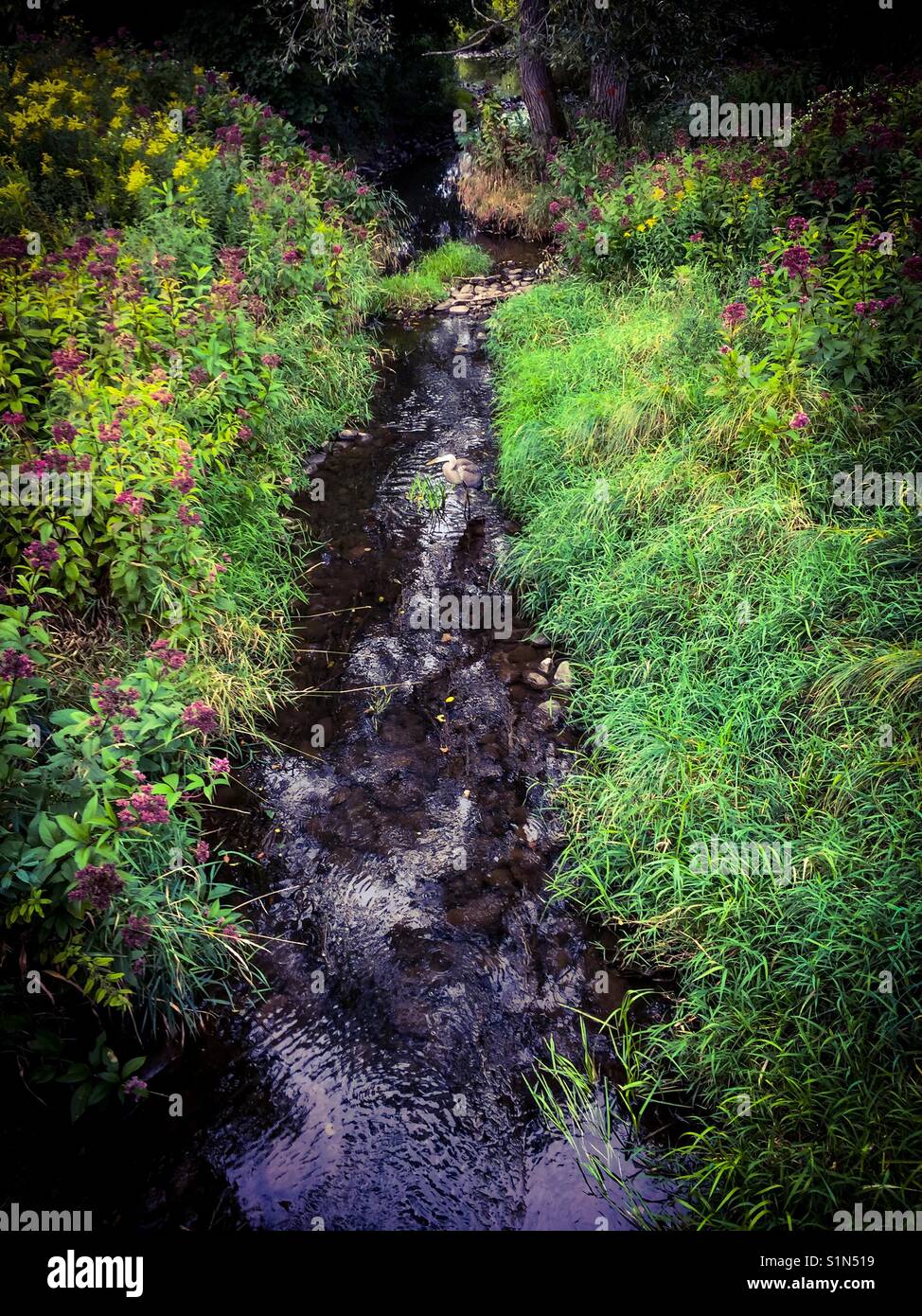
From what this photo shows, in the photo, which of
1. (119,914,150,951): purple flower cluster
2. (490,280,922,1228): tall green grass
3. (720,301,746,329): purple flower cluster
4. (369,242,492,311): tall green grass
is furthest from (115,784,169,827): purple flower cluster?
(369,242,492,311): tall green grass

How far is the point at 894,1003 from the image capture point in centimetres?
279

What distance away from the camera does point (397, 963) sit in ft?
11.6

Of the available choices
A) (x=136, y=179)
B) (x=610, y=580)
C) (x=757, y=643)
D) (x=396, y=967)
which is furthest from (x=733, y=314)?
(x=136, y=179)

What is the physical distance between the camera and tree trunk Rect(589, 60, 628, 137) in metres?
10.6

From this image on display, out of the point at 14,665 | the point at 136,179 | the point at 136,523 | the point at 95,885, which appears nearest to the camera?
the point at 95,885

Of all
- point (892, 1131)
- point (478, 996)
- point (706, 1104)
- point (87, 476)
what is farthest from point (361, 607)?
point (892, 1131)

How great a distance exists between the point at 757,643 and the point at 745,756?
2.38ft

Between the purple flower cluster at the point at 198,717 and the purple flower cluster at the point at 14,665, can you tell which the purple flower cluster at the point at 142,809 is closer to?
the purple flower cluster at the point at 198,717

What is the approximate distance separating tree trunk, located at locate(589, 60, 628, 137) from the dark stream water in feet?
29.3

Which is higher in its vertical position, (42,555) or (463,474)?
(463,474)

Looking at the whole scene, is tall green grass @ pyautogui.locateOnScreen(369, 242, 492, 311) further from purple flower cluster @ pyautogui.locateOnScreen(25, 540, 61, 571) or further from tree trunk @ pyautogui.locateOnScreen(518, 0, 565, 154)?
purple flower cluster @ pyautogui.locateOnScreen(25, 540, 61, 571)

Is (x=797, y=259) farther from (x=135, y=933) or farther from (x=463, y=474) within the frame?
(x=135, y=933)
